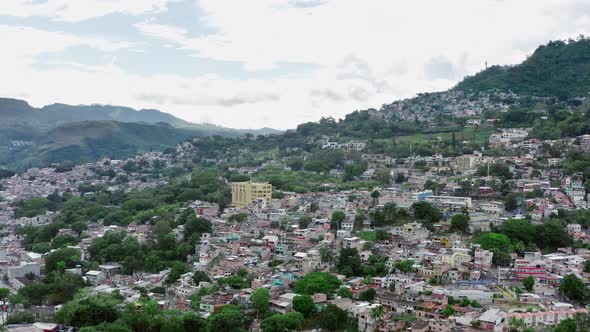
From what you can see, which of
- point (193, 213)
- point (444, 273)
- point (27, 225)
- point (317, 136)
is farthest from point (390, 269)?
point (317, 136)

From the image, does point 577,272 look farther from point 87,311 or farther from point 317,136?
point 317,136

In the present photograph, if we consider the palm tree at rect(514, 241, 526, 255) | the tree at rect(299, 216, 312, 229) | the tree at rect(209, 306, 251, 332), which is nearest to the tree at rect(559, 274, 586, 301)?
the palm tree at rect(514, 241, 526, 255)

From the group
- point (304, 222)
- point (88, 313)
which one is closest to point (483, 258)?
point (304, 222)

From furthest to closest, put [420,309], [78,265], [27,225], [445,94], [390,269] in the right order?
[445,94], [27,225], [78,265], [390,269], [420,309]

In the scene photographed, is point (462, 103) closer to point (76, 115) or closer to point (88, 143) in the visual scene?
point (88, 143)

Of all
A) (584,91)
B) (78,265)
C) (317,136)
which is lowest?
(78,265)

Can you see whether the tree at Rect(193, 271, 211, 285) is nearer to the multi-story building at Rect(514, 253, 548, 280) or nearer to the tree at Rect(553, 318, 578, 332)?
the multi-story building at Rect(514, 253, 548, 280)

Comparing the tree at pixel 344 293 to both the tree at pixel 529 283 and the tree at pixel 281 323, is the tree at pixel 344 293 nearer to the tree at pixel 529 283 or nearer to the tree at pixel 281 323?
the tree at pixel 281 323

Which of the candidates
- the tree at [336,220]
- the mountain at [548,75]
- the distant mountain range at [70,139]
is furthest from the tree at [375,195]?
the distant mountain range at [70,139]
